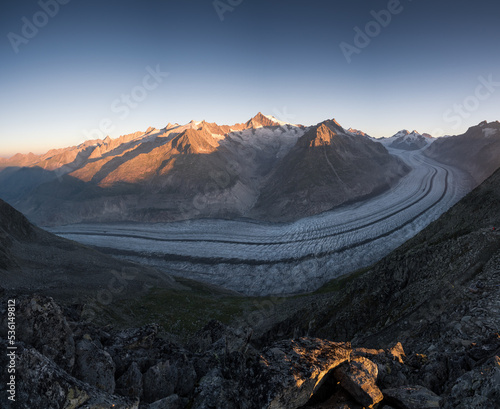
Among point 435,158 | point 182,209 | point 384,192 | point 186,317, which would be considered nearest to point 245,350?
point 186,317

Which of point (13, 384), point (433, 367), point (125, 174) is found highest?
point (125, 174)

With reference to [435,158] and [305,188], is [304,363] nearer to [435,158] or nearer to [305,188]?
[305,188]

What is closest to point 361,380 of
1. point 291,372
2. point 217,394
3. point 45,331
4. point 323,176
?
→ point 291,372

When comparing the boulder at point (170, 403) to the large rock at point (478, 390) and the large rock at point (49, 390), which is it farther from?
the large rock at point (478, 390)

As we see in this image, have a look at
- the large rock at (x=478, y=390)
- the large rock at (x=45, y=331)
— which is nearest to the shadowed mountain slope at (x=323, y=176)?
the large rock at (x=45, y=331)

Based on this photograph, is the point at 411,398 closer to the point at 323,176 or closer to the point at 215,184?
the point at 323,176
